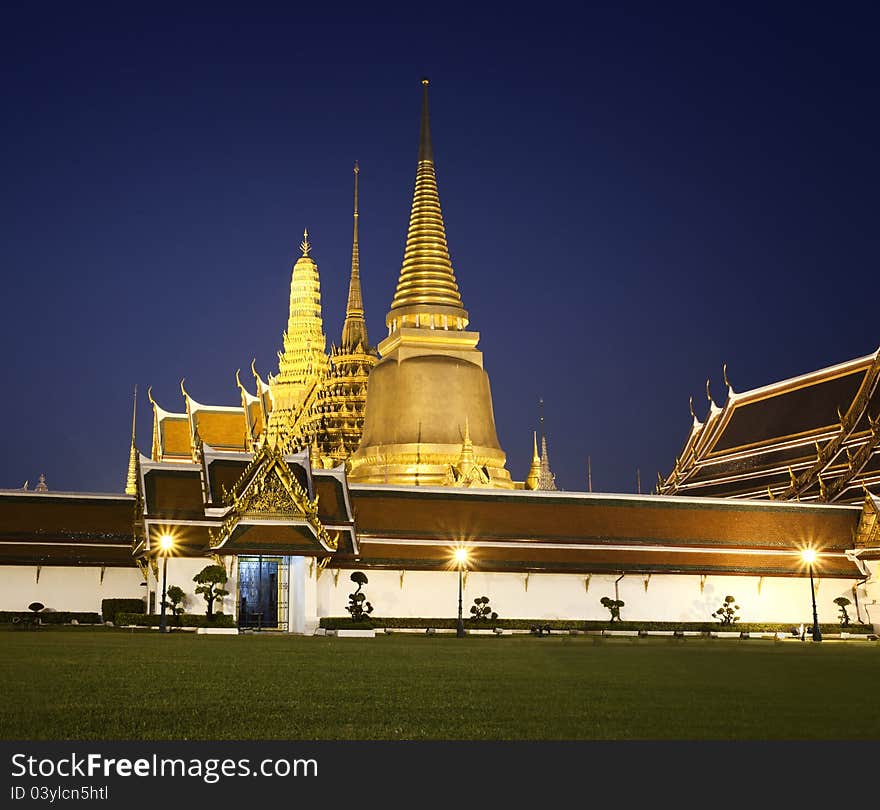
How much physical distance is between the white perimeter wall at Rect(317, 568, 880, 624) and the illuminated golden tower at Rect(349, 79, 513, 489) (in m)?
15.4

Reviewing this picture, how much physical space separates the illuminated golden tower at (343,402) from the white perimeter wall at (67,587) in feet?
77.7

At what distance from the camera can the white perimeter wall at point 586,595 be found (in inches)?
1145

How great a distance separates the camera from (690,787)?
6.18 meters

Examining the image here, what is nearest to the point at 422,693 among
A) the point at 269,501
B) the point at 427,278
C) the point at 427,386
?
the point at 269,501

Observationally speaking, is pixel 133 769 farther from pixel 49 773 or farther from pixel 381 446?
pixel 381 446

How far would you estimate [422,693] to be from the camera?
1101 centimetres

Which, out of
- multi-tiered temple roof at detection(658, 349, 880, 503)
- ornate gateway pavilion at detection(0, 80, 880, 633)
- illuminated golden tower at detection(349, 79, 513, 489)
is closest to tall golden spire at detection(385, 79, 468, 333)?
illuminated golden tower at detection(349, 79, 513, 489)

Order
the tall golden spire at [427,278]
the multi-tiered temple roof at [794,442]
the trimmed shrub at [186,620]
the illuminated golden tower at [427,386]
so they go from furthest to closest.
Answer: the tall golden spire at [427,278] < the illuminated golden tower at [427,386] < the multi-tiered temple roof at [794,442] < the trimmed shrub at [186,620]

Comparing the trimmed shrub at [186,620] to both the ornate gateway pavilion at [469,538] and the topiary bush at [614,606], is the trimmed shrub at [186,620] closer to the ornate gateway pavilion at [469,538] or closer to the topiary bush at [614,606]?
the ornate gateway pavilion at [469,538]

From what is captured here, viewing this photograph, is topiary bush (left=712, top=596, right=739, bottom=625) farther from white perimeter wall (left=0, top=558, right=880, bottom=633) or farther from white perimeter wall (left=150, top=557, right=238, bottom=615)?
white perimeter wall (left=150, top=557, right=238, bottom=615)

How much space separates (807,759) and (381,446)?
1661 inches

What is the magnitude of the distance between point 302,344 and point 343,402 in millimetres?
14767

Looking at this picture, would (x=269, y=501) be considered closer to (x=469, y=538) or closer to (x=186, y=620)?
(x=186, y=620)

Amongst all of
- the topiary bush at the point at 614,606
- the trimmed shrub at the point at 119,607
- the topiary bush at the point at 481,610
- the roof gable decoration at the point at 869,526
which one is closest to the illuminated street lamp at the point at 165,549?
the trimmed shrub at the point at 119,607
